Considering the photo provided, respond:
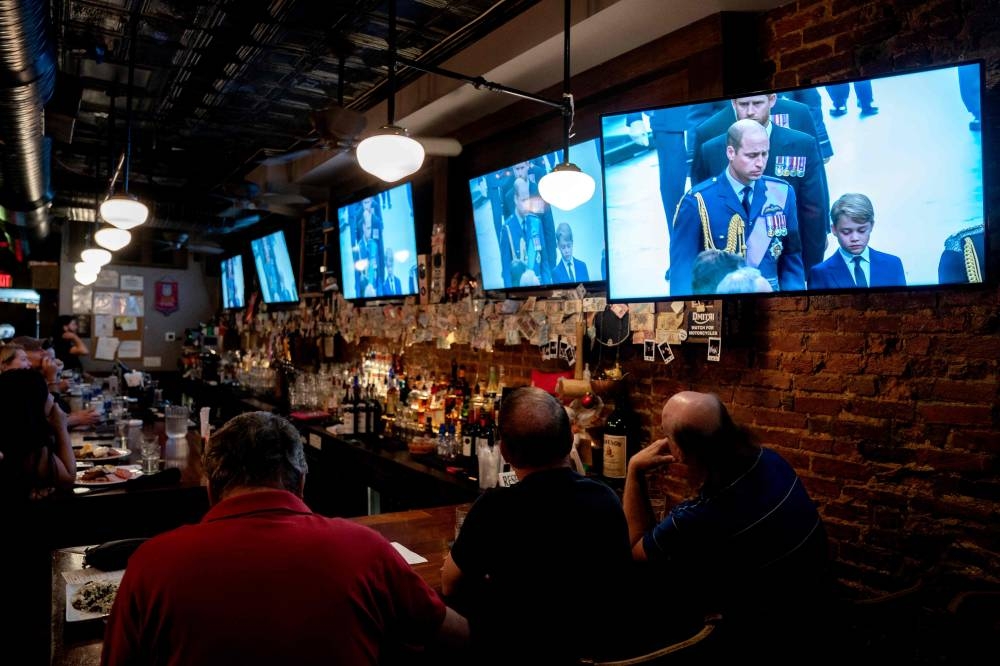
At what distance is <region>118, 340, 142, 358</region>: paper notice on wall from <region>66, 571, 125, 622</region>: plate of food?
9.88 m

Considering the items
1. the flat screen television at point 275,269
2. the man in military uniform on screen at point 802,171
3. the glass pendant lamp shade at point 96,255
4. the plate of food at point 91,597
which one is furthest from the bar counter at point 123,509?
the glass pendant lamp shade at point 96,255

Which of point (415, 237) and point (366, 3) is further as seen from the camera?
point (415, 237)

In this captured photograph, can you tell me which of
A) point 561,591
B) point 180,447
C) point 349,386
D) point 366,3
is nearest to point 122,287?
point 349,386

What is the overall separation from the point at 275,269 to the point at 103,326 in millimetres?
4628

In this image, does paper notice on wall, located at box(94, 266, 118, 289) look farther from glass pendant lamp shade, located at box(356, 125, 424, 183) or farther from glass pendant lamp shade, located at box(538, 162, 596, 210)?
glass pendant lamp shade, located at box(538, 162, 596, 210)

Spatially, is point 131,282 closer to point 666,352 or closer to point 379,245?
point 379,245

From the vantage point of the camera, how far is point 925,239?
2150 millimetres

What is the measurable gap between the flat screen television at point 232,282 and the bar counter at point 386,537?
24.6 ft

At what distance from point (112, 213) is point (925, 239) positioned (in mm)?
4999

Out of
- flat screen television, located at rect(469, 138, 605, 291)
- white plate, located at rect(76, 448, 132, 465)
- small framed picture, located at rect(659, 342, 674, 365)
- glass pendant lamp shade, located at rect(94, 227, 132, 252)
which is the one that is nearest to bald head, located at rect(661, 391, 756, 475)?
small framed picture, located at rect(659, 342, 674, 365)

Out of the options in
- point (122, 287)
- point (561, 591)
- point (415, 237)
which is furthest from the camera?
point (122, 287)

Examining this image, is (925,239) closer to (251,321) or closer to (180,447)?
(180,447)

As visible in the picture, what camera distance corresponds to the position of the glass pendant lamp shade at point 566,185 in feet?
9.32

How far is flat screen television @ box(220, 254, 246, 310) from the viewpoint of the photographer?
9.50m
